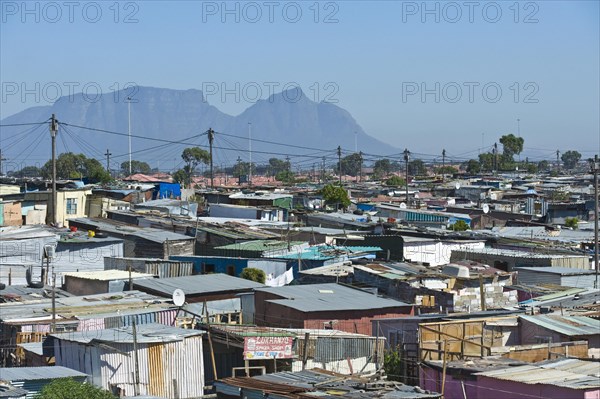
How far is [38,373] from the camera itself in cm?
1331

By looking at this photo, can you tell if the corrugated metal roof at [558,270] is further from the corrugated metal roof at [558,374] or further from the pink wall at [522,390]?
the pink wall at [522,390]

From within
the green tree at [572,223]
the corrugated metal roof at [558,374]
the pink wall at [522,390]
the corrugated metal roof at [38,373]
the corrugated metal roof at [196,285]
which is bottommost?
the corrugated metal roof at [38,373]

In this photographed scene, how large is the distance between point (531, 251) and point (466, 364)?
14332 millimetres

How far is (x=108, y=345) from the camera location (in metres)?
14.2

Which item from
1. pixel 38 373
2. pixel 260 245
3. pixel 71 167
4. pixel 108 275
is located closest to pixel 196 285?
pixel 108 275

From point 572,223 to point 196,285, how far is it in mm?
20107

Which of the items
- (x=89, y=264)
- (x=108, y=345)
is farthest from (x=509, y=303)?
(x=89, y=264)

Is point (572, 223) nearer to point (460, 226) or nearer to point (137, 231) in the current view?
point (460, 226)

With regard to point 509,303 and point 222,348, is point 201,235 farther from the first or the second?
point 222,348

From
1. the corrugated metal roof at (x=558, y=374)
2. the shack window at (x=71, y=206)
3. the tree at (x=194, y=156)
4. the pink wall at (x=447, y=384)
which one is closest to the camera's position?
the corrugated metal roof at (x=558, y=374)

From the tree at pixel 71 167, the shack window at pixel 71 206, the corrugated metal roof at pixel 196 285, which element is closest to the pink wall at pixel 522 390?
the corrugated metal roof at pixel 196 285

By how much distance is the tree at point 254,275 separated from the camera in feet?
74.6

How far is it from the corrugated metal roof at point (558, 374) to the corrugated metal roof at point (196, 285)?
8068mm

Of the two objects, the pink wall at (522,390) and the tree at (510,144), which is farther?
the tree at (510,144)
